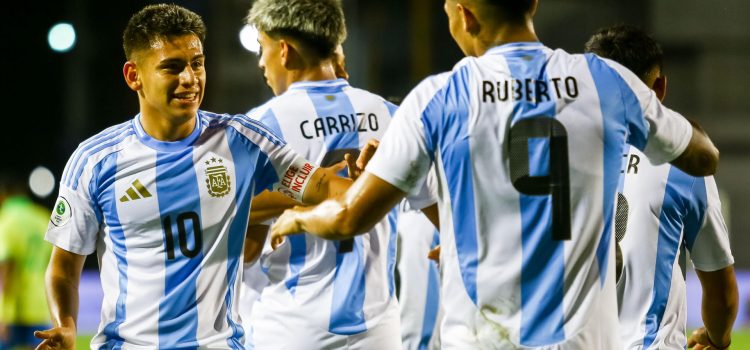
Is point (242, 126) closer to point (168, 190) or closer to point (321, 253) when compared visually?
point (168, 190)

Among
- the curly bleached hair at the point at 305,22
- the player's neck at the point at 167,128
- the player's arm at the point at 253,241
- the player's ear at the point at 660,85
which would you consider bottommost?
the player's arm at the point at 253,241

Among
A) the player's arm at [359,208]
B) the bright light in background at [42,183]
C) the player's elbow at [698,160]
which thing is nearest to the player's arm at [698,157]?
the player's elbow at [698,160]

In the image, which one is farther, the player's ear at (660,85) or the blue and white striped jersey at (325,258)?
the blue and white striped jersey at (325,258)

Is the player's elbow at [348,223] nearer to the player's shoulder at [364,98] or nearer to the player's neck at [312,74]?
the player's shoulder at [364,98]

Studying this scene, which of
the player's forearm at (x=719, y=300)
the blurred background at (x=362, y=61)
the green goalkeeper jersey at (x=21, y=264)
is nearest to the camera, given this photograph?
the player's forearm at (x=719, y=300)

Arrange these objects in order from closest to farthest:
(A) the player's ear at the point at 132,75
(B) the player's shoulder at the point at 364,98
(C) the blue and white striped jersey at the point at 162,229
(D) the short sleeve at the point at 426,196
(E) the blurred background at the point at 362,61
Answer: (C) the blue and white striped jersey at the point at 162,229 → (A) the player's ear at the point at 132,75 → (D) the short sleeve at the point at 426,196 → (B) the player's shoulder at the point at 364,98 → (E) the blurred background at the point at 362,61

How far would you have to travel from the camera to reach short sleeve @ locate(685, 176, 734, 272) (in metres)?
3.57

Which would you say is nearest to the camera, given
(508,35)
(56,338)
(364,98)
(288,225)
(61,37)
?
(508,35)

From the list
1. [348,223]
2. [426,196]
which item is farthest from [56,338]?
[426,196]

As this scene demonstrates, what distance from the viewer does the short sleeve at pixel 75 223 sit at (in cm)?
328

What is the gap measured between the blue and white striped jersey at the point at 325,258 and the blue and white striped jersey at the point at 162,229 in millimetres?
607

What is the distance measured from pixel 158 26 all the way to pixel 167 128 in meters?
0.34

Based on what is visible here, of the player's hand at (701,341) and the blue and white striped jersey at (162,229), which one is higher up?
the blue and white striped jersey at (162,229)

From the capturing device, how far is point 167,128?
337 centimetres
